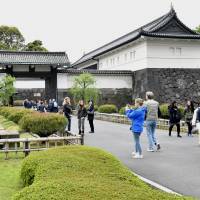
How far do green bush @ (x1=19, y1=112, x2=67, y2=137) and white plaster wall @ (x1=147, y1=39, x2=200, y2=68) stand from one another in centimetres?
2205

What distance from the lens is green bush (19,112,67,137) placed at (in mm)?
14211

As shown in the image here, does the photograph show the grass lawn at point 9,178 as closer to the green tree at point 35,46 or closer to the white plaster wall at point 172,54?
the white plaster wall at point 172,54

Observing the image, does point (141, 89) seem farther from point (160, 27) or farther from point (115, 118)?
point (115, 118)

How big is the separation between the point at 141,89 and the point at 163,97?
2218 mm

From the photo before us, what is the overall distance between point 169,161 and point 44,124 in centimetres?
486

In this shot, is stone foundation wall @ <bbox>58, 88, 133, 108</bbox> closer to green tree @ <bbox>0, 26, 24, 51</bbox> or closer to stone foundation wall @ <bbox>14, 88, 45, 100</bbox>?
stone foundation wall @ <bbox>14, 88, 45, 100</bbox>

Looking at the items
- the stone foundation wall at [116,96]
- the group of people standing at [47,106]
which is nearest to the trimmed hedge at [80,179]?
the group of people standing at [47,106]

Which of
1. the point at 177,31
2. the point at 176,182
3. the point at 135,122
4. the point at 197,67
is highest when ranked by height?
the point at 177,31

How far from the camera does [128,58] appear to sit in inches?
1570

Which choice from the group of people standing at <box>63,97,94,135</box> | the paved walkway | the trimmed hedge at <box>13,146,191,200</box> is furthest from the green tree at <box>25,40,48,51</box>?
the trimmed hedge at <box>13,146,191,200</box>

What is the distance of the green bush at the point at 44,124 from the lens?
1421 centimetres

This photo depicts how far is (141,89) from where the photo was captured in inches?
1470

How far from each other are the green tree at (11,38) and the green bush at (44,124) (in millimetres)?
60393

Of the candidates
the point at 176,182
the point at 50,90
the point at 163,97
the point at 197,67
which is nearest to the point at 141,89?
the point at 163,97
